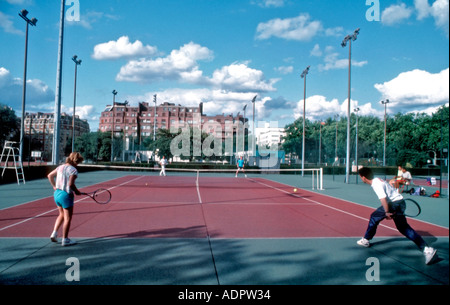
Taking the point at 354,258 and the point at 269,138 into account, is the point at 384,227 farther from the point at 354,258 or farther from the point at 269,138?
the point at 269,138

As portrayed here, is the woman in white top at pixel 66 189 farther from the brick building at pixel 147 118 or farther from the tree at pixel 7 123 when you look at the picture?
the brick building at pixel 147 118

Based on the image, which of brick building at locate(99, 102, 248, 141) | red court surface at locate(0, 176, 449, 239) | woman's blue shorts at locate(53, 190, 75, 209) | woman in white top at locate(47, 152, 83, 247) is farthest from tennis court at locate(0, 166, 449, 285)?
brick building at locate(99, 102, 248, 141)

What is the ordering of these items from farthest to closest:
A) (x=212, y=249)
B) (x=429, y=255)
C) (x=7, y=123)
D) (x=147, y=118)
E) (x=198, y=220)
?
(x=147, y=118) < (x=7, y=123) < (x=198, y=220) < (x=212, y=249) < (x=429, y=255)

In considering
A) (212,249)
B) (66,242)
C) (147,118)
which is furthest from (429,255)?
(147,118)

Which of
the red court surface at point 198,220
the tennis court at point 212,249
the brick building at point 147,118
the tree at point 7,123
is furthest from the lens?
the brick building at point 147,118

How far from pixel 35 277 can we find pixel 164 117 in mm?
114258

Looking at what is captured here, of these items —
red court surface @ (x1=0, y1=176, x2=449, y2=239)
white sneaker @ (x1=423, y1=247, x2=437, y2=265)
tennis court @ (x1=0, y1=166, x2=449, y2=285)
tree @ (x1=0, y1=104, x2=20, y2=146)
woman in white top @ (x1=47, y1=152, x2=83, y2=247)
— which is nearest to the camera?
tennis court @ (x1=0, y1=166, x2=449, y2=285)

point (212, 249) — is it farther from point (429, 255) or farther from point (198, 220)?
point (429, 255)

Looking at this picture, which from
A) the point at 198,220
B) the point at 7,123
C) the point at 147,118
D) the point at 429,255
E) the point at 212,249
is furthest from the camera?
the point at 147,118

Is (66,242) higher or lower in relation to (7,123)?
lower

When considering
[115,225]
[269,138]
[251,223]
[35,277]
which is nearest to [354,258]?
[251,223]

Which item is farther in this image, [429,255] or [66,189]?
[66,189]

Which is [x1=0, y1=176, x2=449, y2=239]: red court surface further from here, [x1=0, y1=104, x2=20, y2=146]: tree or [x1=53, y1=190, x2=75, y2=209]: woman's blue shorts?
[x1=0, y1=104, x2=20, y2=146]: tree

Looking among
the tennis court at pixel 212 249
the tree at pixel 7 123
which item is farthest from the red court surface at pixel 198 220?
the tree at pixel 7 123
